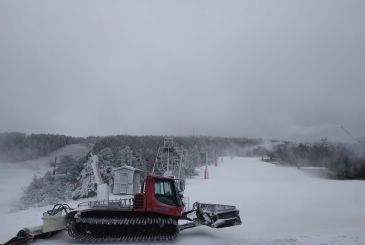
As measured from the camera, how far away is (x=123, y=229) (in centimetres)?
1390

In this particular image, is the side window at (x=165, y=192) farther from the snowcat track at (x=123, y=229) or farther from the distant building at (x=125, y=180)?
the distant building at (x=125, y=180)

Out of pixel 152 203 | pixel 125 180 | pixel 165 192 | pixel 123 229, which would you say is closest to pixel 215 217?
pixel 165 192

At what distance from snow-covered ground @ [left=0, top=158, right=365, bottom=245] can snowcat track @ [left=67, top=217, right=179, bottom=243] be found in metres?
0.64

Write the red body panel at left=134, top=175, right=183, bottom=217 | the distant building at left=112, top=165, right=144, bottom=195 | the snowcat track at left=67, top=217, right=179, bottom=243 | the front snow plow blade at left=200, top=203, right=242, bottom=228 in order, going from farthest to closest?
the distant building at left=112, top=165, right=144, bottom=195, the front snow plow blade at left=200, top=203, right=242, bottom=228, the red body panel at left=134, top=175, right=183, bottom=217, the snowcat track at left=67, top=217, right=179, bottom=243

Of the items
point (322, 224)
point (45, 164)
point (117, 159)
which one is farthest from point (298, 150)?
point (45, 164)

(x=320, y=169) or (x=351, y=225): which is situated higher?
(x=320, y=169)

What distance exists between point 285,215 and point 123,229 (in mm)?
9949

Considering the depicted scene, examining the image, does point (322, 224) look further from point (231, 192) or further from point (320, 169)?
point (320, 169)

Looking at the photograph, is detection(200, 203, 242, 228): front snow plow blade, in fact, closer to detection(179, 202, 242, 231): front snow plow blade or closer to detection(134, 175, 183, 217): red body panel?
detection(179, 202, 242, 231): front snow plow blade

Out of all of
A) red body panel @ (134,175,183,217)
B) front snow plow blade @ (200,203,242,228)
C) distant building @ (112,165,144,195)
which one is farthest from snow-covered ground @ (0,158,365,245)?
distant building @ (112,165,144,195)

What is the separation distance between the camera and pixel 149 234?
14070 millimetres

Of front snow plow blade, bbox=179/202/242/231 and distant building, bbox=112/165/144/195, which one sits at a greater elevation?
distant building, bbox=112/165/144/195

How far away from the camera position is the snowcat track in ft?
44.9

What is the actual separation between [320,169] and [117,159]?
2457 centimetres
